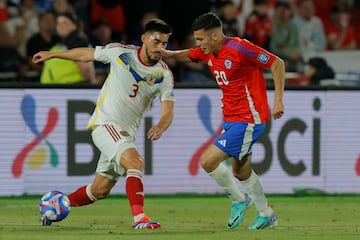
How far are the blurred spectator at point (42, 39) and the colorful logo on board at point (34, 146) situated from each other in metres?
3.44

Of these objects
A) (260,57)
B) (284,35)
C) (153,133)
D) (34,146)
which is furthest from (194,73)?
(153,133)

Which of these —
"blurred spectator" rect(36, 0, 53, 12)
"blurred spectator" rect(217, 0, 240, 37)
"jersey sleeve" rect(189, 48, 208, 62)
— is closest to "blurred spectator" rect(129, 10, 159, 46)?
"blurred spectator" rect(217, 0, 240, 37)

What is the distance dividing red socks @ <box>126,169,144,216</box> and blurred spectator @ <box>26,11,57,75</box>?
7942 mm

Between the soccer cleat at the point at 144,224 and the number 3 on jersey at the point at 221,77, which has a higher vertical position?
the number 3 on jersey at the point at 221,77

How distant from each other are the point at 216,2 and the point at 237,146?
34.2ft

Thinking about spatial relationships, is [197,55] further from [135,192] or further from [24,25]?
[24,25]

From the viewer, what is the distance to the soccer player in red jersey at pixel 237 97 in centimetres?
1171

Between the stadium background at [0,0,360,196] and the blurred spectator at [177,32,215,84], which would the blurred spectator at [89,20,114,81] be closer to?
the blurred spectator at [177,32,215,84]

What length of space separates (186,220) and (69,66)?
4063 millimetres

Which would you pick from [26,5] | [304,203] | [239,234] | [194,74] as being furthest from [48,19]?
[239,234]

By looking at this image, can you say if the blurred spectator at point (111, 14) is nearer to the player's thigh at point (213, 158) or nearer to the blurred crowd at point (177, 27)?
the blurred crowd at point (177, 27)

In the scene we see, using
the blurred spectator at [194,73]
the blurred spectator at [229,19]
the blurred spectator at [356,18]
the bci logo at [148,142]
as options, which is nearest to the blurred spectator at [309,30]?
the blurred spectator at [229,19]

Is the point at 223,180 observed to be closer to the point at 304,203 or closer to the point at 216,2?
the point at 304,203

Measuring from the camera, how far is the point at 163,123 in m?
11.5
